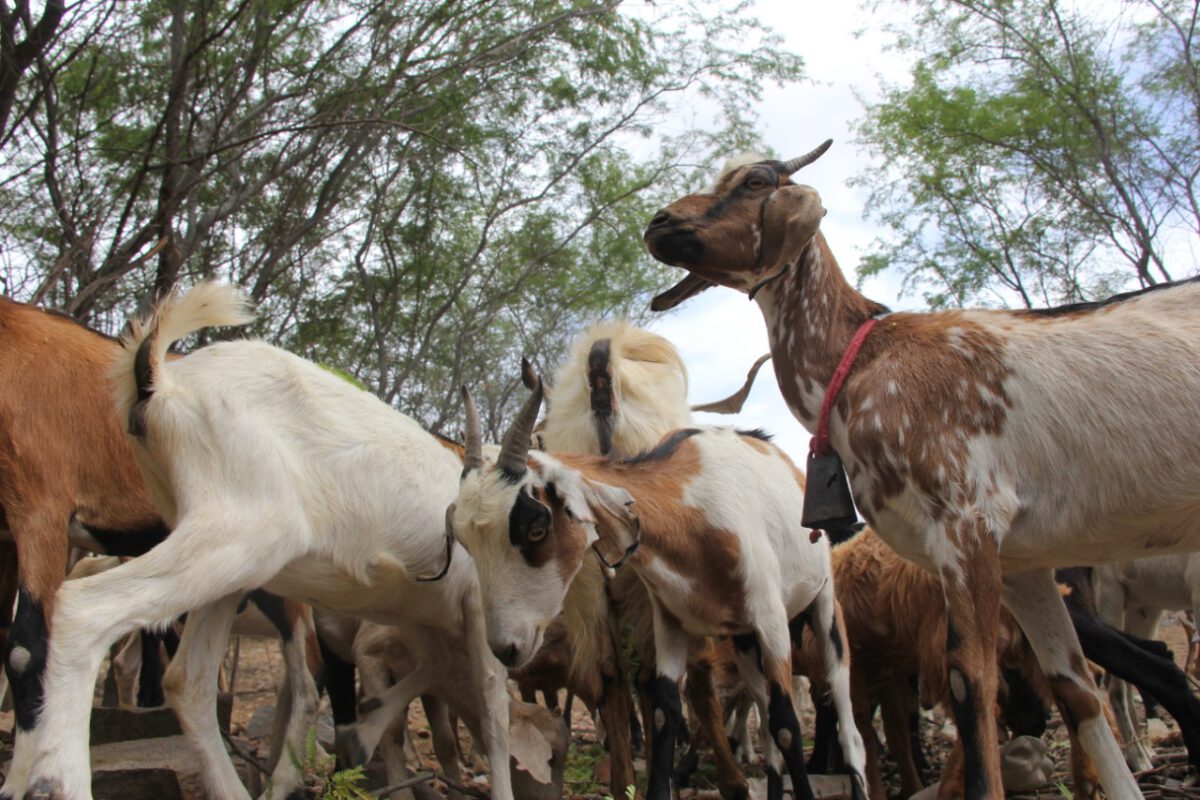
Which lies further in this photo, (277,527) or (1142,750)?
(1142,750)

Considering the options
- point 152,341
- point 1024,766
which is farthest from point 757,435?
point 152,341

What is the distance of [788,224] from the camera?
14.1 ft

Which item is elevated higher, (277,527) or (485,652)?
(277,527)

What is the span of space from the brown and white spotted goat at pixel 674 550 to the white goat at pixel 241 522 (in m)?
0.36

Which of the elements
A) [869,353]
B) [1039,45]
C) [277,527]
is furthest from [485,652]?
[1039,45]

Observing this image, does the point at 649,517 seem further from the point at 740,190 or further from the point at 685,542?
the point at 740,190

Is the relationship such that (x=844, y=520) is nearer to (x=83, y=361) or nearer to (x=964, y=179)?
(x=83, y=361)

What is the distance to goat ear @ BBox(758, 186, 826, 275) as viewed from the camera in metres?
4.29

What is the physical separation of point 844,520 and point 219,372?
253 centimetres

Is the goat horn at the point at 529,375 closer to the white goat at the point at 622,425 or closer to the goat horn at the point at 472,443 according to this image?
the goat horn at the point at 472,443

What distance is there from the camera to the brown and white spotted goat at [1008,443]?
3605mm

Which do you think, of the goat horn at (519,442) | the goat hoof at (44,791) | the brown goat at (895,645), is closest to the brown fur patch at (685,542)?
the goat horn at (519,442)

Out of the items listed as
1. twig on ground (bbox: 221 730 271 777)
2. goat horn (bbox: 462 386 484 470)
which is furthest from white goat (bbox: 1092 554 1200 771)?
twig on ground (bbox: 221 730 271 777)

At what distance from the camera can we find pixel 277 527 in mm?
4109
